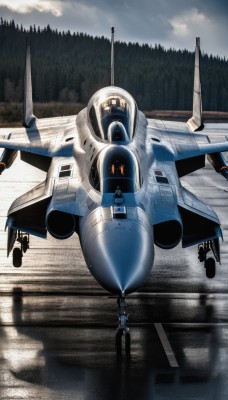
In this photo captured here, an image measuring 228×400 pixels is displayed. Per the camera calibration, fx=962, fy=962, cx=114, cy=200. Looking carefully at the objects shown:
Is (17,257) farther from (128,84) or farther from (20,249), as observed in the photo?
(128,84)

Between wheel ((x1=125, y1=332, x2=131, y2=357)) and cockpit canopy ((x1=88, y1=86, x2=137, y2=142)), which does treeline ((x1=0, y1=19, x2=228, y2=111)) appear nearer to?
cockpit canopy ((x1=88, y1=86, x2=137, y2=142))

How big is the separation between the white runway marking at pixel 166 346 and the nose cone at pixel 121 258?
3.47 feet

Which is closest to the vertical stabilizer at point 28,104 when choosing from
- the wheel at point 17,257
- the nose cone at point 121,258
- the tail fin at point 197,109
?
the tail fin at point 197,109

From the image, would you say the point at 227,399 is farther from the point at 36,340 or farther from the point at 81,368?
the point at 36,340

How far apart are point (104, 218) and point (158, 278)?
405 cm

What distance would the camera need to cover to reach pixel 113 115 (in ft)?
62.8

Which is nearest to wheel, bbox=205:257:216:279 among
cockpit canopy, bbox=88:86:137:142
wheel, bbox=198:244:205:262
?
wheel, bbox=198:244:205:262

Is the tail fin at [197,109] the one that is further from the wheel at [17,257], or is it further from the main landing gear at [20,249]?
the wheel at [17,257]

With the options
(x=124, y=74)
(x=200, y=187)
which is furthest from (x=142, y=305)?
(x=124, y=74)

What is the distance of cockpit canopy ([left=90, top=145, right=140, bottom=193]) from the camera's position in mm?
15359

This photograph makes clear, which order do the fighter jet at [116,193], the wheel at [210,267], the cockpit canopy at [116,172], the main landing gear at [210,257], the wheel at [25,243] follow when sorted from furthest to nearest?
the wheel at [25,243]
the wheel at [210,267]
the main landing gear at [210,257]
the cockpit canopy at [116,172]
the fighter jet at [116,193]

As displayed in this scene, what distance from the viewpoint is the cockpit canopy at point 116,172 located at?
50.4 ft

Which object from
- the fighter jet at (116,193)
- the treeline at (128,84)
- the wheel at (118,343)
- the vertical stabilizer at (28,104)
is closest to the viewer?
the wheel at (118,343)

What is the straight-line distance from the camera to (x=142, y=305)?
16047mm
